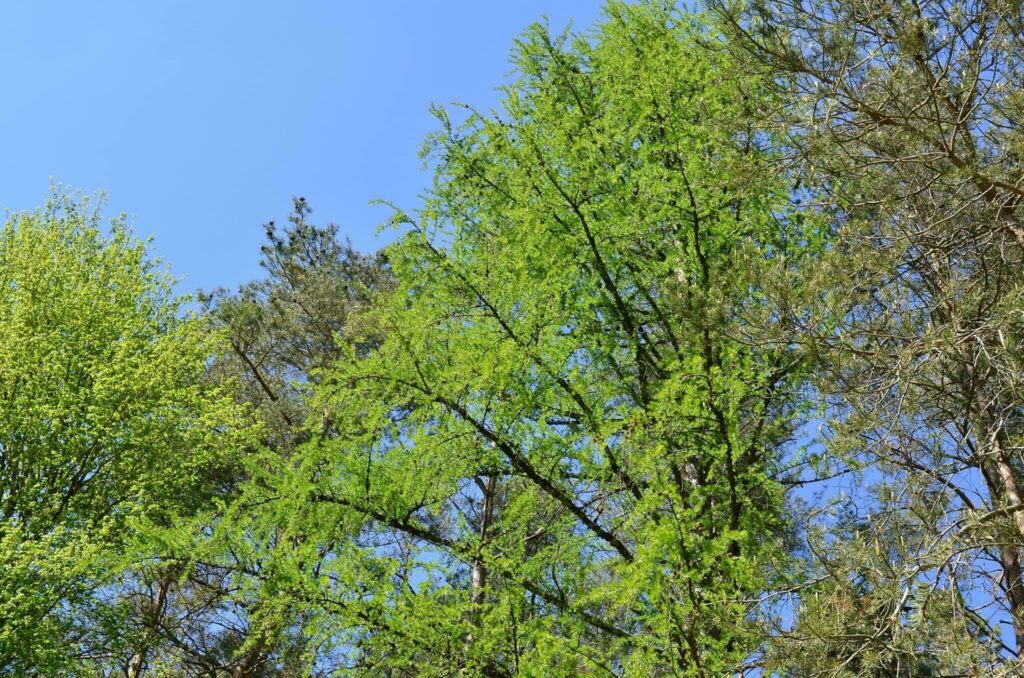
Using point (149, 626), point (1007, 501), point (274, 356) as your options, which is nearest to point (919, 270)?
point (1007, 501)

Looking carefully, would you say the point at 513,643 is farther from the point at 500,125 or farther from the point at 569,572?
the point at 500,125

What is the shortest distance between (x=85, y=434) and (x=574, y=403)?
8284 millimetres

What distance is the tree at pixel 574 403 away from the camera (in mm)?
4770

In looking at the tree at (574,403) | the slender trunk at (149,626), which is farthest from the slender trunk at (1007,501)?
the slender trunk at (149,626)

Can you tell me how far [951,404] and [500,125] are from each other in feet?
12.2

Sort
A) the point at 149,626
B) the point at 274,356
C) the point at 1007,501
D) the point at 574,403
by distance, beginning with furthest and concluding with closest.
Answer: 1. the point at 274,356
2. the point at 149,626
3. the point at 574,403
4. the point at 1007,501

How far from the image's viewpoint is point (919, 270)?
4992 millimetres

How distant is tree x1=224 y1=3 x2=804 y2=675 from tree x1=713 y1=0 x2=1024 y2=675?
0.43m

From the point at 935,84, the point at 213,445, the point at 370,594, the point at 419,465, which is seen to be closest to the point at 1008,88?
the point at 935,84

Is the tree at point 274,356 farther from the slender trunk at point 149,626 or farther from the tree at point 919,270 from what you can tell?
the tree at point 919,270

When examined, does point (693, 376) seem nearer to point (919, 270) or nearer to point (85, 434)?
point (919, 270)

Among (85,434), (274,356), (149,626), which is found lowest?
(149,626)

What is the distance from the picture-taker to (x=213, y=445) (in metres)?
11.8

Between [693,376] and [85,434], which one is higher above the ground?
[85,434]
